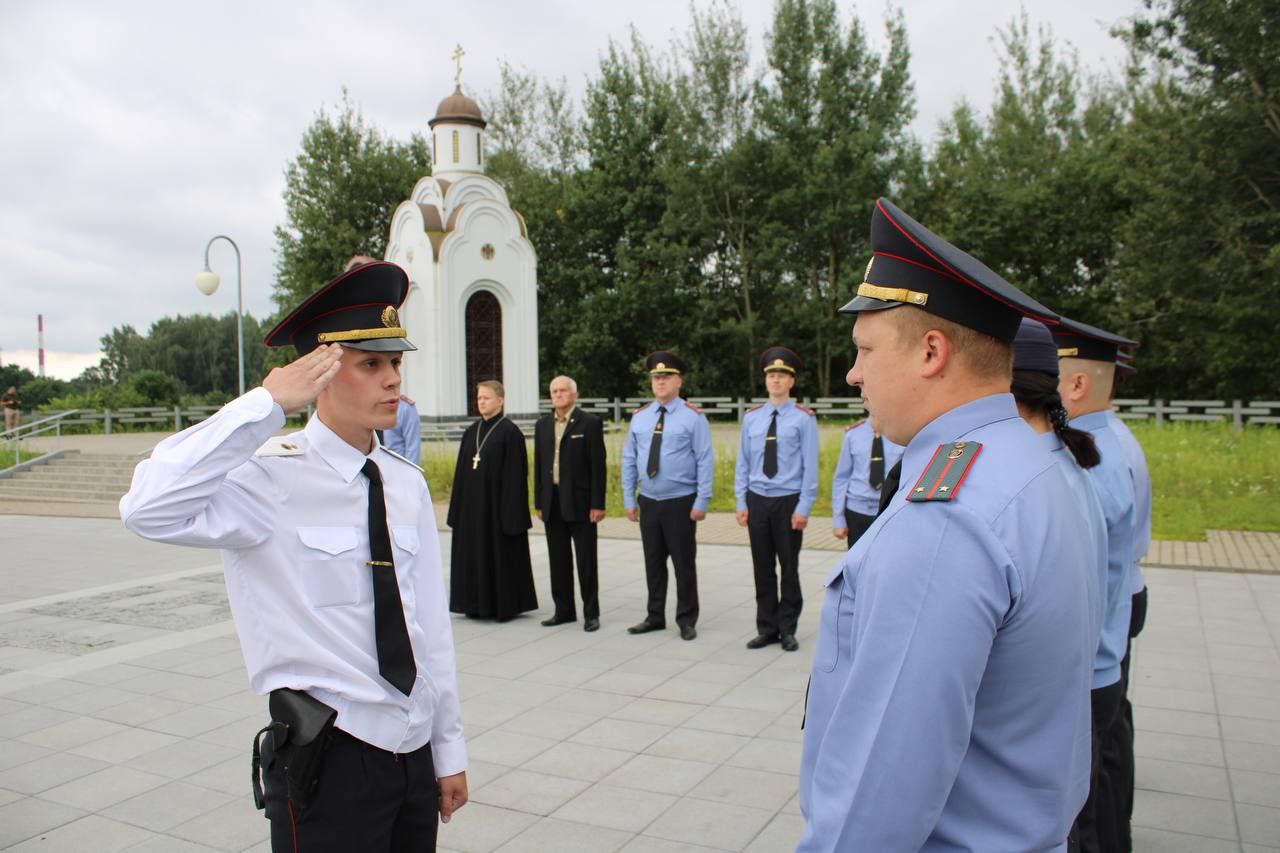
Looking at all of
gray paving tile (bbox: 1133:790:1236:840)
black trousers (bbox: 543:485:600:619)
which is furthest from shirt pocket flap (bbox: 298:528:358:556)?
black trousers (bbox: 543:485:600:619)

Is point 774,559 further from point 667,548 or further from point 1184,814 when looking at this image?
point 1184,814

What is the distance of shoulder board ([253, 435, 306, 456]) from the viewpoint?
2.38 m

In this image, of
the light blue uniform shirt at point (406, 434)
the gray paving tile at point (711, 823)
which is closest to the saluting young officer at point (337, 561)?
the gray paving tile at point (711, 823)

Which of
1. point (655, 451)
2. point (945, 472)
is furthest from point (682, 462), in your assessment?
point (945, 472)

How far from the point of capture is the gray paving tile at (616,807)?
14.3 feet

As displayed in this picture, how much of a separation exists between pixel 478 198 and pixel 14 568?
64.6 feet

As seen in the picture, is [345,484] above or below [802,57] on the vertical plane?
below

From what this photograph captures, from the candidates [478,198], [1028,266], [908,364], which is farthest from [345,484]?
[1028,266]

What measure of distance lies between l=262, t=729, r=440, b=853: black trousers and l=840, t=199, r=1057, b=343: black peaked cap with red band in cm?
157

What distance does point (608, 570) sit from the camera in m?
11.0

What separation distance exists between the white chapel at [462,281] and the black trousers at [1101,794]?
84.2 ft

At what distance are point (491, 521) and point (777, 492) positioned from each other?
2.76m

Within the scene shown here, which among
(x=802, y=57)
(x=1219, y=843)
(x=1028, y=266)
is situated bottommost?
(x=1219, y=843)

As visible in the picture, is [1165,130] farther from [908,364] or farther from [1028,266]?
[908,364]
